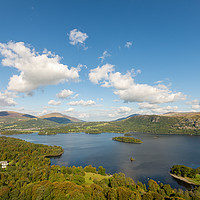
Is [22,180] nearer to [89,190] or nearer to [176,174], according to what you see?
[89,190]

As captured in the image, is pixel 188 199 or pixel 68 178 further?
pixel 68 178

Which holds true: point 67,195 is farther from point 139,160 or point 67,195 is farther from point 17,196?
point 139,160

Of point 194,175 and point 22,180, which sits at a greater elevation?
point 22,180

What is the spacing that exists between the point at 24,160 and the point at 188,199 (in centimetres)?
12459

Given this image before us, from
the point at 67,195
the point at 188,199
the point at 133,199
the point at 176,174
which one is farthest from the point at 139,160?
the point at 67,195

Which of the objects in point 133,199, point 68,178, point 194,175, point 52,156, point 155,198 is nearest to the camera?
point 133,199

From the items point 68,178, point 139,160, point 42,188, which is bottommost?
point 139,160

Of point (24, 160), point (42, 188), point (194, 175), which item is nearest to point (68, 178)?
point (42, 188)

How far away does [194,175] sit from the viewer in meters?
101

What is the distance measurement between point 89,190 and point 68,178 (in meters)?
26.1

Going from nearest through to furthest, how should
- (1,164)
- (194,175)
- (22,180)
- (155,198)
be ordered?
1. (155,198)
2. (22,180)
3. (194,175)
4. (1,164)

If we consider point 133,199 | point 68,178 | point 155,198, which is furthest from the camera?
point 68,178

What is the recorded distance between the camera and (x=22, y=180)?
75562mm

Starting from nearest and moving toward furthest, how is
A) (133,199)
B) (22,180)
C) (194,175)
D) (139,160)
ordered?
(133,199), (22,180), (194,175), (139,160)
